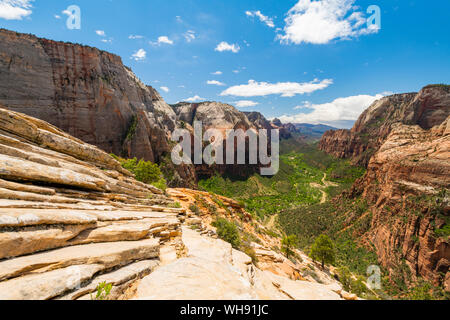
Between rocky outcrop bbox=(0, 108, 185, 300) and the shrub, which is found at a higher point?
rocky outcrop bbox=(0, 108, 185, 300)

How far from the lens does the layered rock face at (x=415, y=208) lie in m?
35.0

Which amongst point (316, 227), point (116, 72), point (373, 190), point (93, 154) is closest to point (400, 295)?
point (316, 227)

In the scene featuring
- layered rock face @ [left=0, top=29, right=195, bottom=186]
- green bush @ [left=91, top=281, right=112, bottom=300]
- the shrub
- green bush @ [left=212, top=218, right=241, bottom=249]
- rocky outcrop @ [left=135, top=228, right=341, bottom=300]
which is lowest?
the shrub

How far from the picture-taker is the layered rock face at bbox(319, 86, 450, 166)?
272ft

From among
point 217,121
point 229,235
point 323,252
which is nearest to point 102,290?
point 229,235

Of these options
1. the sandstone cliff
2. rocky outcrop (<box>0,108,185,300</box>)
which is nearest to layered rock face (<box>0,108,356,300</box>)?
rocky outcrop (<box>0,108,185,300</box>)

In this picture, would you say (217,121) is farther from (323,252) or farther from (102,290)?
(102,290)

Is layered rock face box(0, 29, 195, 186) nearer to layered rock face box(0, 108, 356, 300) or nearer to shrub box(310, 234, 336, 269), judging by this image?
shrub box(310, 234, 336, 269)

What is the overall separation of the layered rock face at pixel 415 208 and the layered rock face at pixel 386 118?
4623 centimetres

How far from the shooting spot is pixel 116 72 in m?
53.2

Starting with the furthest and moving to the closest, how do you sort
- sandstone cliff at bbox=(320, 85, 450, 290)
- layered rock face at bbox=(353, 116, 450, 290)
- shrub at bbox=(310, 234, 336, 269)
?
1. sandstone cliff at bbox=(320, 85, 450, 290)
2. layered rock face at bbox=(353, 116, 450, 290)
3. shrub at bbox=(310, 234, 336, 269)

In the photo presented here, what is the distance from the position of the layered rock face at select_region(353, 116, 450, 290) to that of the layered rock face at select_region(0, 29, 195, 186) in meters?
60.9

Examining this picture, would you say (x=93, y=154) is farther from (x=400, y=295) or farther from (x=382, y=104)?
(x=382, y=104)
